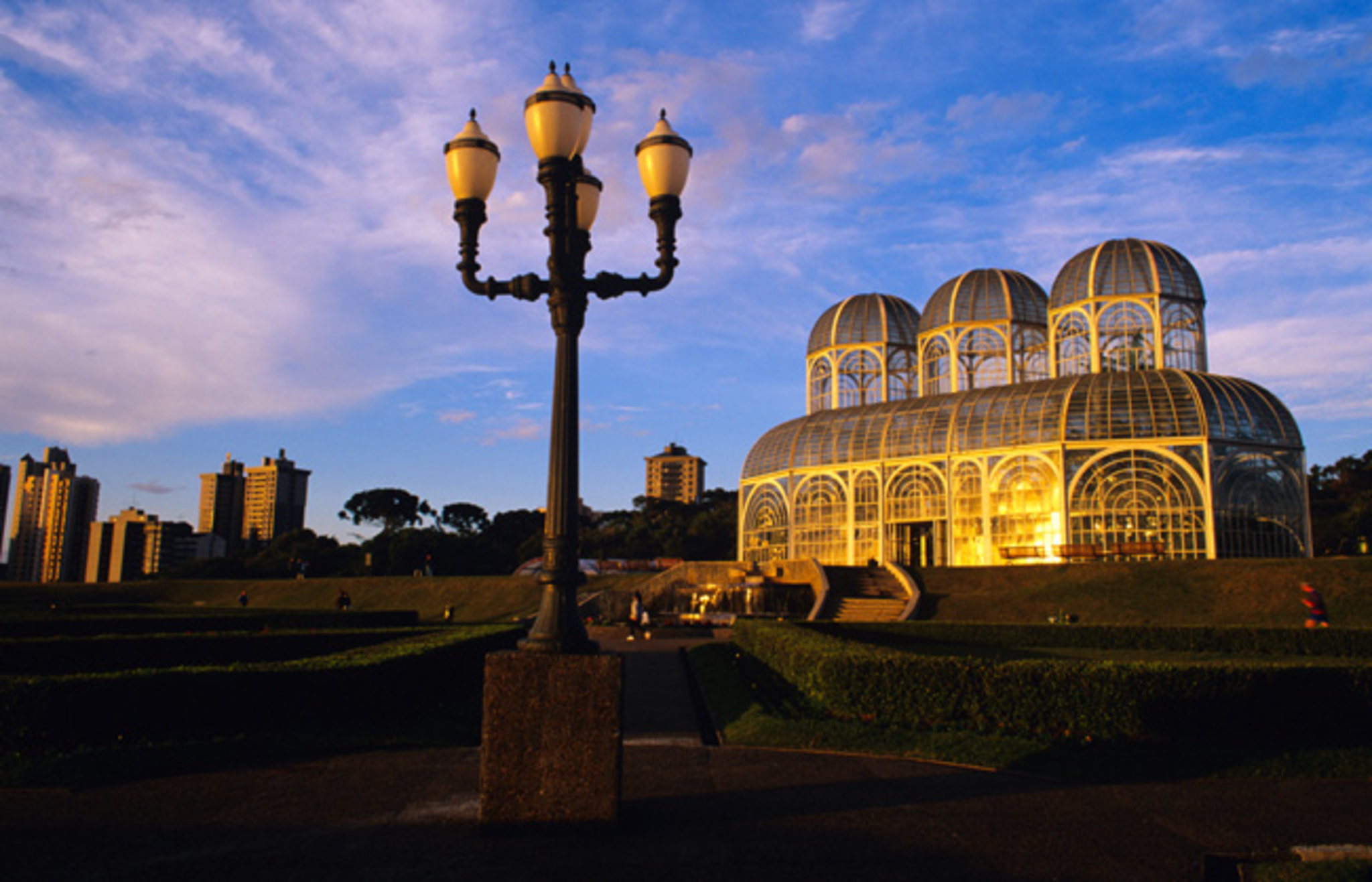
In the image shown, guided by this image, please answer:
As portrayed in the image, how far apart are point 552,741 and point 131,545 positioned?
604 ft

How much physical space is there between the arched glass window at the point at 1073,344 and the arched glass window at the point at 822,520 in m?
14.5

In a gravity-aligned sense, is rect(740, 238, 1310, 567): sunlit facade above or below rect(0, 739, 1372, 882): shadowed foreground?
above

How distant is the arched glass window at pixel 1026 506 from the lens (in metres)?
43.7

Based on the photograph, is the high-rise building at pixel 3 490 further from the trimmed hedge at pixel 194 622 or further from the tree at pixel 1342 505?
the tree at pixel 1342 505

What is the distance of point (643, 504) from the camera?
13338 centimetres

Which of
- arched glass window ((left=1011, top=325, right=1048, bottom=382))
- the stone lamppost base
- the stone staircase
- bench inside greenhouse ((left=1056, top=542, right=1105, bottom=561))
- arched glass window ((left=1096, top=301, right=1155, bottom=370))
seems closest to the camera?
the stone lamppost base

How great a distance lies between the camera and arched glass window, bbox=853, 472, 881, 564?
50219 mm

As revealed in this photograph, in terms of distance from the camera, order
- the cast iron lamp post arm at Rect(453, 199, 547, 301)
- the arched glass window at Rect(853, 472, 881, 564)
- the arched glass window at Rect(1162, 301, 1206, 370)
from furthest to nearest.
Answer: the arched glass window at Rect(853, 472, 881, 564)
the arched glass window at Rect(1162, 301, 1206, 370)
the cast iron lamp post arm at Rect(453, 199, 547, 301)

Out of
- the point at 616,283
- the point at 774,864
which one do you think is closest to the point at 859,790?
the point at 774,864

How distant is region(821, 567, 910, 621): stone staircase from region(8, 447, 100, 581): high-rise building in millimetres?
166330

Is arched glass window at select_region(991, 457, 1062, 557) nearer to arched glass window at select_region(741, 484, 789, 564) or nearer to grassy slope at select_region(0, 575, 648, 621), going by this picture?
arched glass window at select_region(741, 484, 789, 564)

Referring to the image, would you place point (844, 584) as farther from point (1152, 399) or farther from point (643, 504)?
point (643, 504)

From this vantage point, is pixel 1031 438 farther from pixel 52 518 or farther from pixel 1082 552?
pixel 52 518

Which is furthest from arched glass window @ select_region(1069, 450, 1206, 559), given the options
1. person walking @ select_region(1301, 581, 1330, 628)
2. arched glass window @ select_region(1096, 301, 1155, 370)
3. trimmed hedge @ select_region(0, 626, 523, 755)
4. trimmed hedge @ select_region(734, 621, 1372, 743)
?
trimmed hedge @ select_region(0, 626, 523, 755)
